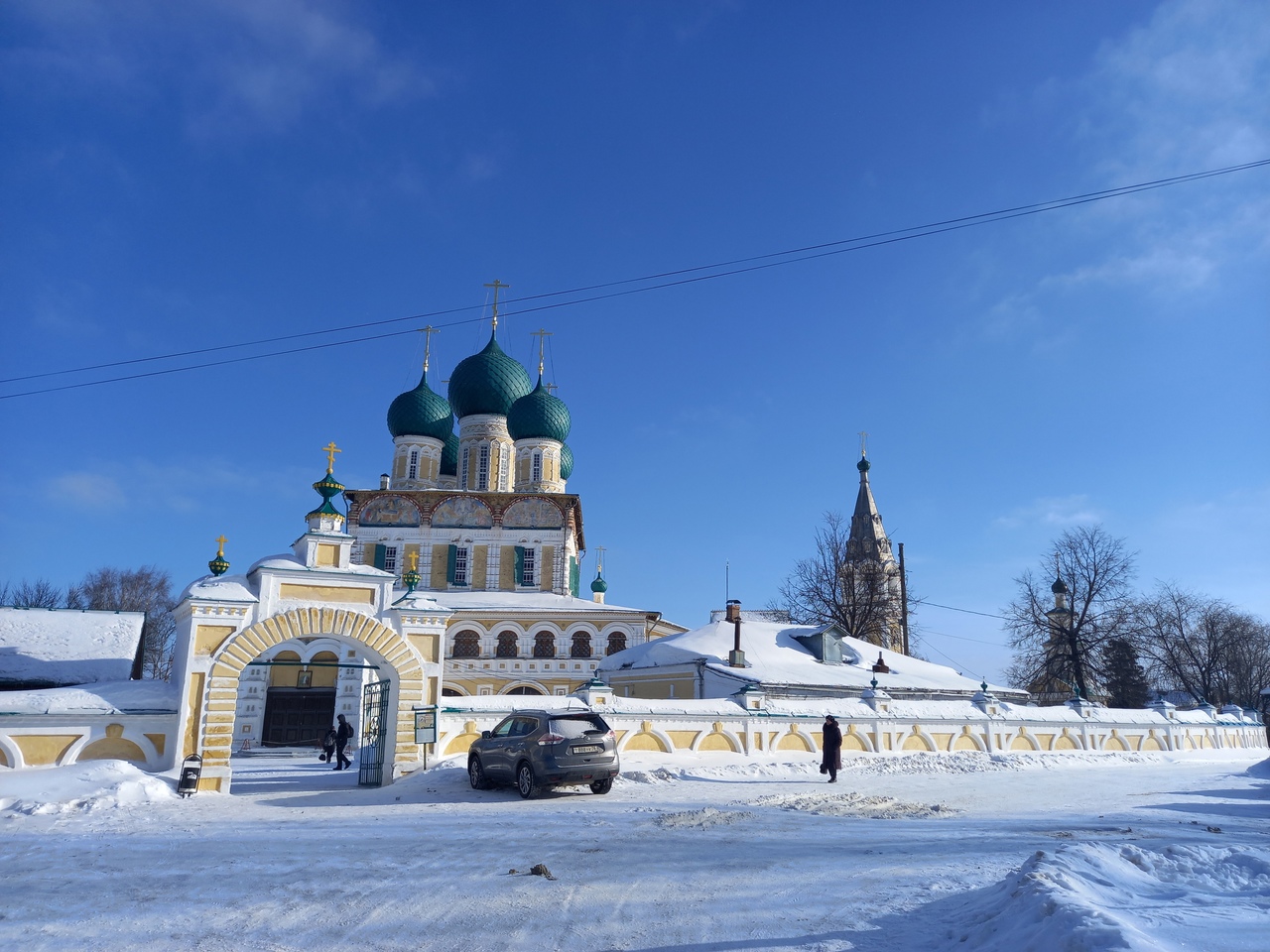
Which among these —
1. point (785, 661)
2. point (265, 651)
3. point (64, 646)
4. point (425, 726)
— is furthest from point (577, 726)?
point (785, 661)

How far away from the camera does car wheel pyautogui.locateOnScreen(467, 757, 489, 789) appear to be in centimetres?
1467

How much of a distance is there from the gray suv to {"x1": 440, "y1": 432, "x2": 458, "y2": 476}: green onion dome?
3491cm

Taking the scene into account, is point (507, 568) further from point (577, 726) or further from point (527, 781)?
point (527, 781)

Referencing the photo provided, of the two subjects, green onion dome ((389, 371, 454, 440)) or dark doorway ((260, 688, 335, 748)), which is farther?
green onion dome ((389, 371, 454, 440))

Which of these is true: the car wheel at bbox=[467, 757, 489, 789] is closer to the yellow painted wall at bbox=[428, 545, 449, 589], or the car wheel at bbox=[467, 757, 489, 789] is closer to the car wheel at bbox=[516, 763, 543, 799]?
the car wheel at bbox=[516, 763, 543, 799]

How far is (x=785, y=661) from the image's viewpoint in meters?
30.4

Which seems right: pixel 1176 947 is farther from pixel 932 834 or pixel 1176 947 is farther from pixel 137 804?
pixel 137 804

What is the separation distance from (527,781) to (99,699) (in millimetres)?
6654

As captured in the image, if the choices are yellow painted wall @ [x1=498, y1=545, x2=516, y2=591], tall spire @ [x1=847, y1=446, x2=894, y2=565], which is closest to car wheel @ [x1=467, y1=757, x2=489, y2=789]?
yellow painted wall @ [x1=498, y1=545, x2=516, y2=591]

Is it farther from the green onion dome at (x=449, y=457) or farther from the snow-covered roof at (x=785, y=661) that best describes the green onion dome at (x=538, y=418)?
the snow-covered roof at (x=785, y=661)

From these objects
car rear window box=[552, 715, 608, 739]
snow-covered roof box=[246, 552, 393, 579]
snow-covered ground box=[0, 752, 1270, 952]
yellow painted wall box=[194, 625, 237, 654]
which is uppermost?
snow-covered roof box=[246, 552, 393, 579]

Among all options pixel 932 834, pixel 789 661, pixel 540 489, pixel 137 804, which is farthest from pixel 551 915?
pixel 540 489

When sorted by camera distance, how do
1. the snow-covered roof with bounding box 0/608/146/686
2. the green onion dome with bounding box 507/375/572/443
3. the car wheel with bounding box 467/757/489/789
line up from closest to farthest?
the car wheel with bounding box 467/757/489/789
the snow-covered roof with bounding box 0/608/146/686
the green onion dome with bounding box 507/375/572/443

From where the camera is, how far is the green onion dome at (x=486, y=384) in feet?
156
